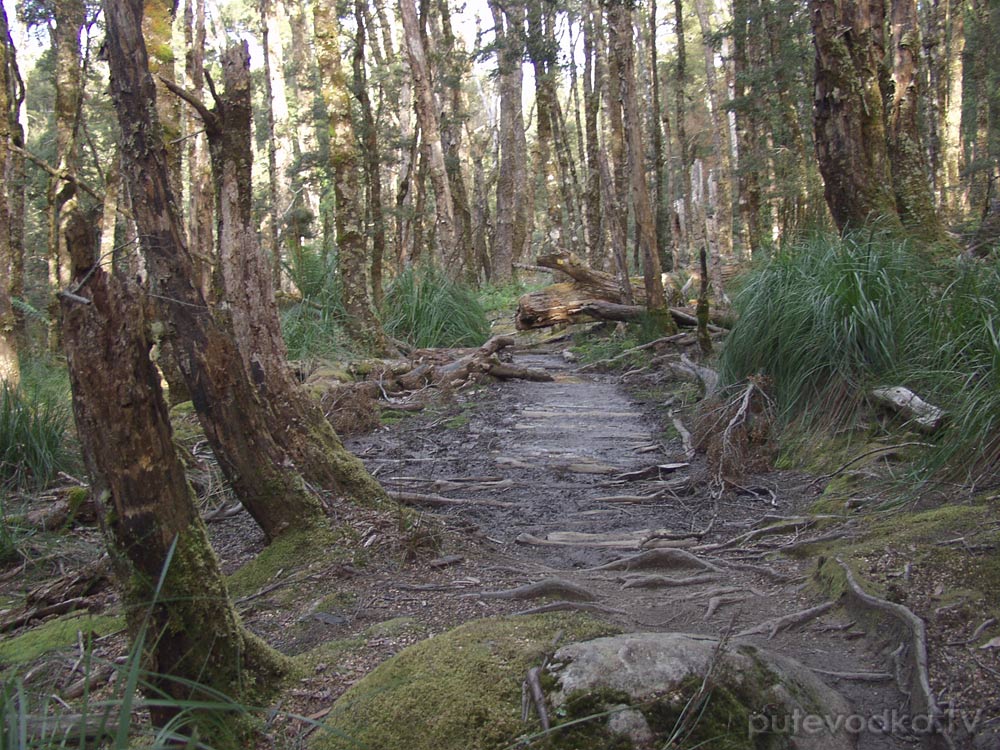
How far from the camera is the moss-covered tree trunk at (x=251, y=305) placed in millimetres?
4078

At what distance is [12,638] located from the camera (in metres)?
3.68

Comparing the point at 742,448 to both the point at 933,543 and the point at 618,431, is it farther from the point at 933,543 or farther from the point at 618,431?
the point at 933,543

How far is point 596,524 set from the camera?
486 cm

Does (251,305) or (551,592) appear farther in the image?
(251,305)

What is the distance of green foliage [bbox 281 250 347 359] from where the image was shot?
376 inches

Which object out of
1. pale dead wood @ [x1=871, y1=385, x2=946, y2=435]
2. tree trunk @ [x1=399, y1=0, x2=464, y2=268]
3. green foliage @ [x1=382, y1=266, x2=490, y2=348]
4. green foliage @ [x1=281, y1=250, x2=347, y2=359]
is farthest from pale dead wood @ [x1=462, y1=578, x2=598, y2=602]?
tree trunk @ [x1=399, y1=0, x2=464, y2=268]

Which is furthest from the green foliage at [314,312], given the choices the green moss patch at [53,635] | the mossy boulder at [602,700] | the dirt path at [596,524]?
the mossy boulder at [602,700]

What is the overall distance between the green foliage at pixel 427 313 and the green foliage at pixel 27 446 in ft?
19.3

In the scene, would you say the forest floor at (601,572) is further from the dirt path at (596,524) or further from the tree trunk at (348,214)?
the tree trunk at (348,214)

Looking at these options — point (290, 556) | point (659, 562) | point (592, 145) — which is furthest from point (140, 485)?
point (592, 145)

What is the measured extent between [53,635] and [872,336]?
16.2ft

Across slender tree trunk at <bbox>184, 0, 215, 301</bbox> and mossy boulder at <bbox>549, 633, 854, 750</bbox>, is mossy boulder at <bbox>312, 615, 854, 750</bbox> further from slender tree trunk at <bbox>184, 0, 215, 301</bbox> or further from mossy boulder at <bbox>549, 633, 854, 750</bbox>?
slender tree trunk at <bbox>184, 0, 215, 301</bbox>

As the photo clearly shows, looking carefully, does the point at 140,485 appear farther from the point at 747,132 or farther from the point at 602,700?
the point at 747,132

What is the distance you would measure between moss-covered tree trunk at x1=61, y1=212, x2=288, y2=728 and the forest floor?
253 millimetres
